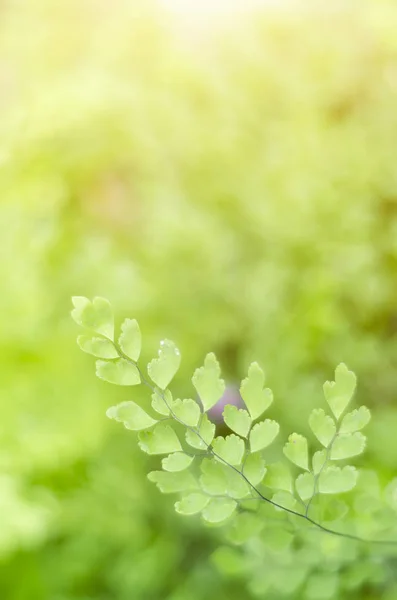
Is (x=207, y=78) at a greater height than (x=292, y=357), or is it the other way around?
(x=207, y=78)

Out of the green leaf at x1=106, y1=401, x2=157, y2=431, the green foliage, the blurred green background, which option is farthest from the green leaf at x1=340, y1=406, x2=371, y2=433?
the blurred green background

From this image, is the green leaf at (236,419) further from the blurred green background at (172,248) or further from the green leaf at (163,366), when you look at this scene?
the blurred green background at (172,248)

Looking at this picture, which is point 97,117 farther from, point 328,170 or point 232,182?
point 328,170

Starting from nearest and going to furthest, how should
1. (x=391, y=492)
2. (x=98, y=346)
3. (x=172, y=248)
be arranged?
(x=98, y=346) < (x=391, y=492) < (x=172, y=248)

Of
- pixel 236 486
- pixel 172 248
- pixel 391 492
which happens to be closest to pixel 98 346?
pixel 236 486

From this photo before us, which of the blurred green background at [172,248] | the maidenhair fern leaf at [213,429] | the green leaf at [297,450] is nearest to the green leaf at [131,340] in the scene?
the maidenhair fern leaf at [213,429]

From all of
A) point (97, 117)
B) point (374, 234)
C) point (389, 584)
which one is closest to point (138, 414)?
point (389, 584)

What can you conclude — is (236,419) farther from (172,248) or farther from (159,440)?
(172,248)
